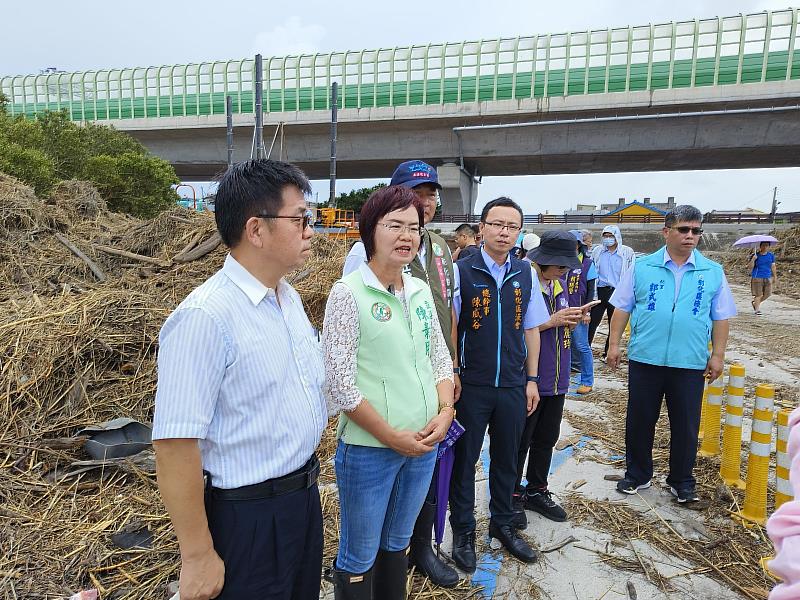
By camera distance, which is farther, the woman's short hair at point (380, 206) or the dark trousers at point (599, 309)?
the dark trousers at point (599, 309)

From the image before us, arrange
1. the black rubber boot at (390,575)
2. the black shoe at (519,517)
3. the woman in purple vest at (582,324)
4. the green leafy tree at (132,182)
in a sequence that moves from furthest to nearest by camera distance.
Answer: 1. the green leafy tree at (132,182)
2. the woman in purple vest at (582,324)
3. the black shoe at (519,517)
4. the black rubber boot at (390,575)

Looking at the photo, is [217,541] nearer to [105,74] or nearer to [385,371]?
[385,371]

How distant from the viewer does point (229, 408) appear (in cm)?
134

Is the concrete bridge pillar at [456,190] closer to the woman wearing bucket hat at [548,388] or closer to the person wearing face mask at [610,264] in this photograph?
the person wearing face mask at [610,264]

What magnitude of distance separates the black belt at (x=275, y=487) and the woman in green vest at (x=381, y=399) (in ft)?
1.10

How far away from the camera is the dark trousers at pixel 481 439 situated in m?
2.75

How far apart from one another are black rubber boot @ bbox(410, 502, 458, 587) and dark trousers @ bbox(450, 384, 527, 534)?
0.19 metres

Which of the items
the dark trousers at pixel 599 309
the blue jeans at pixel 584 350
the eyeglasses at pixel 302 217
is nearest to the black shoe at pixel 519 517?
the eyeglasses at pixel 302 217

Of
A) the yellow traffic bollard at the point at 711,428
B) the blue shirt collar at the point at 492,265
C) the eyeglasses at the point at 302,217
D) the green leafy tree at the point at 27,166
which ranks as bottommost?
the yellow traffic bollard at the point at 711,428

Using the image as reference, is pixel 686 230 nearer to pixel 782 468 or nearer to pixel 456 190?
pixel 782 468

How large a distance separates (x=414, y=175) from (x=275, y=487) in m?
1.71

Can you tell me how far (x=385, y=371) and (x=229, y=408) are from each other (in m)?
0.71

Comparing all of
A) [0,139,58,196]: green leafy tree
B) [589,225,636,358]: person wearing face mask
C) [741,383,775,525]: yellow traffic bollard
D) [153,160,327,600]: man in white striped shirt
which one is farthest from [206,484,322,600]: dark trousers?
[0,139,58,196]: green leafy tree

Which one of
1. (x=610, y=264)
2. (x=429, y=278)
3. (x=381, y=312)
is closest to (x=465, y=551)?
(x=429, y=278)
